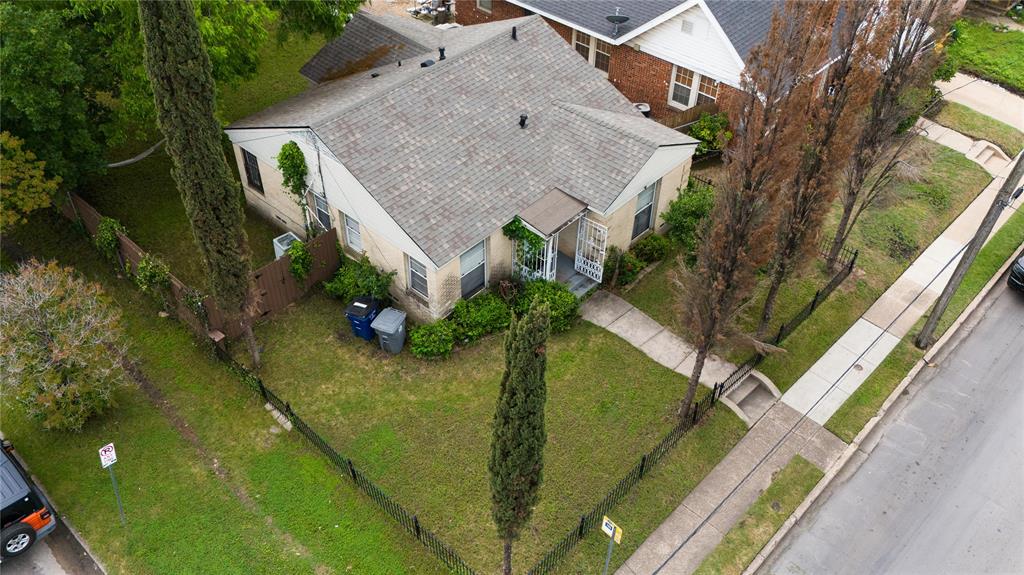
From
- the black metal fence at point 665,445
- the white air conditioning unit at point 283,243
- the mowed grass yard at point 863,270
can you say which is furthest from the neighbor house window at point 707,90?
the white air conditioning unit at point 283,243

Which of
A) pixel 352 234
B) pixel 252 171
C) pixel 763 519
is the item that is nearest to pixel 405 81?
pixel 352 234

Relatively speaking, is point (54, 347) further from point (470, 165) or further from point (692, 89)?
point (692, 89)

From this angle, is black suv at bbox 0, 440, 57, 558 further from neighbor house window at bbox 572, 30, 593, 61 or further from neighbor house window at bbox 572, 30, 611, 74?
neighbor house window at bbox 572, 30, 593, 61

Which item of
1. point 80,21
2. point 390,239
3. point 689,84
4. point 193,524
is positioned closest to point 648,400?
point 390,239

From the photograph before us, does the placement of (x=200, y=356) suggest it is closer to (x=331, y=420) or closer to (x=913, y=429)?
(x=331, y=420)

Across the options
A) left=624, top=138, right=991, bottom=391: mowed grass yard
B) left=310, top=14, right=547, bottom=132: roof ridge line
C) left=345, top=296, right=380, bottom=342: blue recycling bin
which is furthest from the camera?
left=624, top=138, right=991, bottom=391: mowed grass yard

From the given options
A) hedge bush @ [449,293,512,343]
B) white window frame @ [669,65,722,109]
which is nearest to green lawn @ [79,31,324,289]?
hedge bush @ [449,293,512,343]
